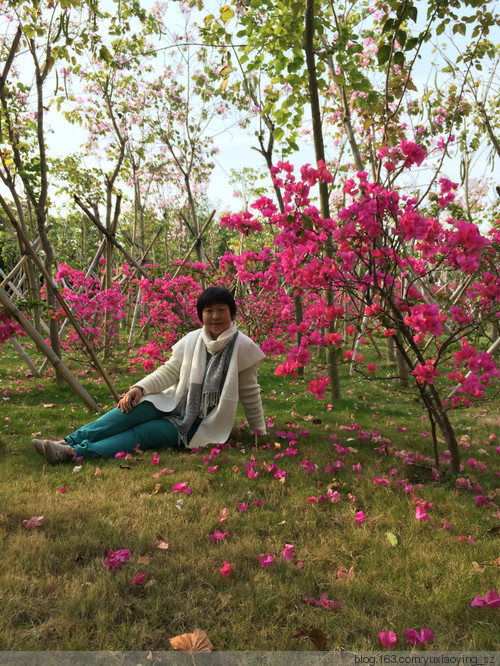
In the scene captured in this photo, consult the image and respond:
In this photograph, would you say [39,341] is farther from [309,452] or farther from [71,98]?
[71,98]

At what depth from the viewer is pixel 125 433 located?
10.6 ft

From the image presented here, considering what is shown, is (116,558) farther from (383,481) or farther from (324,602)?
(383,481)

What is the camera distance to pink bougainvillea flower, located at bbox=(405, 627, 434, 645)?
55.7 inches

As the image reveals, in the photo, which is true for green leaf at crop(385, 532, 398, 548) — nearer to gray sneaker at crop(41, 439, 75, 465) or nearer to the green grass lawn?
the green grass lawn

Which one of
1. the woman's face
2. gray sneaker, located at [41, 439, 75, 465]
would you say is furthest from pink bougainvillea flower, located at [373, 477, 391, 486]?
gray sneaker, located at [41, 439, 75, 465]

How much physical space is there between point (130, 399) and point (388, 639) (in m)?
2.33

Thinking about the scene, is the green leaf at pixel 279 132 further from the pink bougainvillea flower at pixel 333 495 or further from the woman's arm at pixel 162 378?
the pink bougainvillea flower at pixel 333 495

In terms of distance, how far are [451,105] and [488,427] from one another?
426cm

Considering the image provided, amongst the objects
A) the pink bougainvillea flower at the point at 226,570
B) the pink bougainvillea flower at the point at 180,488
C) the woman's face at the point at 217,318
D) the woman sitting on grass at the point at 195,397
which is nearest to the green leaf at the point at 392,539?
the pink bougainvillea flower at the point at 226,570

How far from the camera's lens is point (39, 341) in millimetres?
3779

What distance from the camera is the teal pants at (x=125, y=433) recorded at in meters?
3.10

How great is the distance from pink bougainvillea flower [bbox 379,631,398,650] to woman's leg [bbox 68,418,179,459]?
2.25 meters

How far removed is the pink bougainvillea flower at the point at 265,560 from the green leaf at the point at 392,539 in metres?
0.64

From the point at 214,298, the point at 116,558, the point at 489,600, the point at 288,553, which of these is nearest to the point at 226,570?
the point at 288,553
